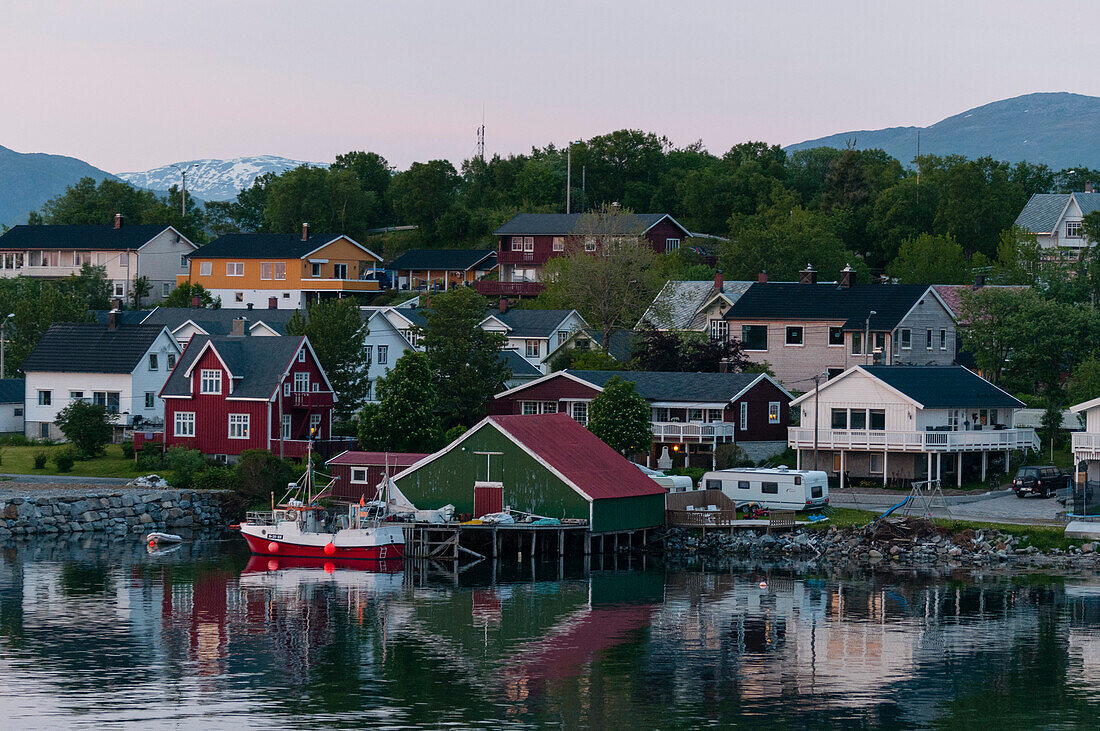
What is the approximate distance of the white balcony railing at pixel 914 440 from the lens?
7162cm

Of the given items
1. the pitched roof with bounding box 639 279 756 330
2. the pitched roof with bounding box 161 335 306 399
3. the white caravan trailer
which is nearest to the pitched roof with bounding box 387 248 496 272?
the pitched roof with bounding box 639 279 756 330

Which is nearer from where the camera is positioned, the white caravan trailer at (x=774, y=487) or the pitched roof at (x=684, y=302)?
the white caravan trailer at (x=774, y=487)

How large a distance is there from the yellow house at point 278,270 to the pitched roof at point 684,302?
30.4 metres

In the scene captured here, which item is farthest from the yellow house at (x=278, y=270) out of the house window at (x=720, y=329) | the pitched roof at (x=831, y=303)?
the pitched roof at (x=831, y=303)

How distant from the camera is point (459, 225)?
146 metres

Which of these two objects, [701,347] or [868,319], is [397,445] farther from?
[868,319]

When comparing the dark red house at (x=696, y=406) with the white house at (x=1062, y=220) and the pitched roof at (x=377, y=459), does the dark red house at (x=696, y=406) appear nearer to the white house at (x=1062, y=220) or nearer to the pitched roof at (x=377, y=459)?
the pitched roof at (x=377, y=459)

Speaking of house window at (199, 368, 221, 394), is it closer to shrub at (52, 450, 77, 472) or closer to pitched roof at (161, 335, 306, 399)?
pitched roof at (161, 335, 306, 399)

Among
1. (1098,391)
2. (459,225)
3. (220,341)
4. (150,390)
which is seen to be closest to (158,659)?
(220,341)

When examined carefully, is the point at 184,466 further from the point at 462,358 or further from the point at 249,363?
the point at 462,358

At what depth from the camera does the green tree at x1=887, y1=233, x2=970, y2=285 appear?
110 meters

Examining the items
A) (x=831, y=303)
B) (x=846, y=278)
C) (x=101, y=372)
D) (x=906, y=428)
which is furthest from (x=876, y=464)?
(x=101, y=372)

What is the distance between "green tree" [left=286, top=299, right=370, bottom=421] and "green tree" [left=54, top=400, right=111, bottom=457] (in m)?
11.4

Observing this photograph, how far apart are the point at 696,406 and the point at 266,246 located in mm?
55820
